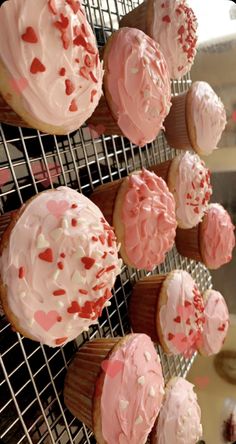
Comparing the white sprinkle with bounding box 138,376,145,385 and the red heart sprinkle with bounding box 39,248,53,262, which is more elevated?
the red heart sprinkle with bounding box 39,248,53,262

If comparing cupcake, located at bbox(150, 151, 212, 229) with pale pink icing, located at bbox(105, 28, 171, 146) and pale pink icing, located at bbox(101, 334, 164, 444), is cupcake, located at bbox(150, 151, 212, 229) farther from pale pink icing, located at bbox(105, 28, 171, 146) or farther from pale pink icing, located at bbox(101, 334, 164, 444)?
pale pink icing, located at bbox(101, 334, 164, 444)

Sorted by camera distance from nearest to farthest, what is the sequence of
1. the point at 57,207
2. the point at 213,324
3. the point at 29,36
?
the point at 29,36 → the point at 57,207 → the point at 213,324

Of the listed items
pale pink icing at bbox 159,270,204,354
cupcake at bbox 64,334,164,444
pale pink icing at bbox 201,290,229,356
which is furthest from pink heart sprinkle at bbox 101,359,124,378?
pale pink icing at bbox 201,290,229,356

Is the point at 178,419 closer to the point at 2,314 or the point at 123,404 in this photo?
the point at 123,404

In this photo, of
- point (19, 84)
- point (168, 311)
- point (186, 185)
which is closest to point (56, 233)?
point (19, 84)

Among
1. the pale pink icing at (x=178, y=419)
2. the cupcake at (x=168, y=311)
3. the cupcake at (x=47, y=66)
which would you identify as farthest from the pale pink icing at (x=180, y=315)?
the cupcake at (x=47, y=66)

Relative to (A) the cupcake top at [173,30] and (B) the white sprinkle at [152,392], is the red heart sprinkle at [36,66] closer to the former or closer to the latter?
(A) the cupcake top at [173,30]

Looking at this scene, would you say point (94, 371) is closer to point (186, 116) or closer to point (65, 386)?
point (65, 386)
